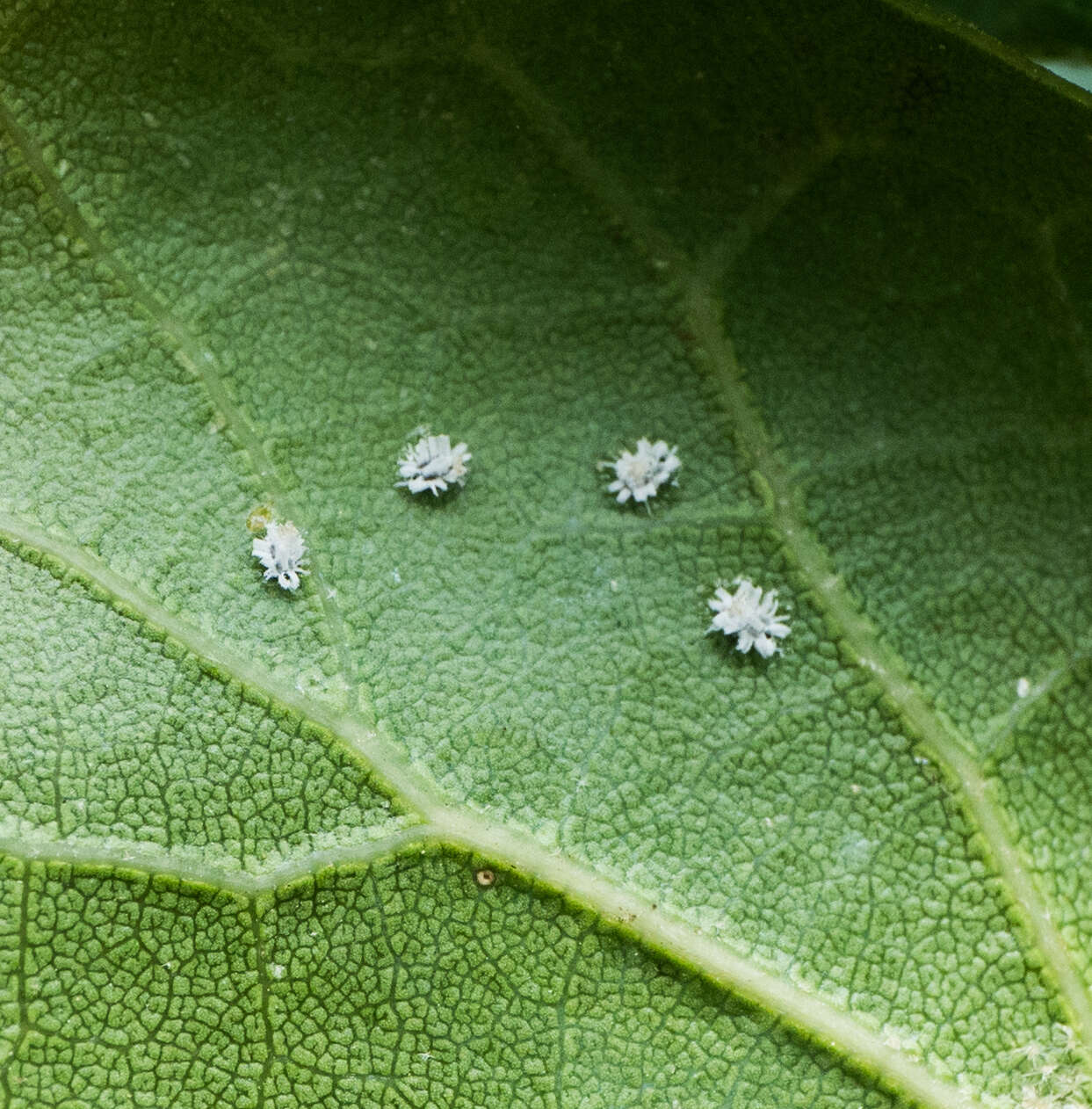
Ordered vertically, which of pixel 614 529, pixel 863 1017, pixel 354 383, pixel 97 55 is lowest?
pixel 863 1017

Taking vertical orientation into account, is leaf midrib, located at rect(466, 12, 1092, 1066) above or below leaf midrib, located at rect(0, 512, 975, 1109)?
above

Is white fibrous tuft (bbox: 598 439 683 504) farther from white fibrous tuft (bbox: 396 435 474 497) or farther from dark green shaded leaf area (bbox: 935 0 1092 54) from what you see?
dark green shaded leaf area (bbox: 935 0 1092 54)

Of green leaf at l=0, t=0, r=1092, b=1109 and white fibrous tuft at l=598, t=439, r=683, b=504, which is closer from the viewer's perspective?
green leaf at l=0, t=0, r=1092, b=1109

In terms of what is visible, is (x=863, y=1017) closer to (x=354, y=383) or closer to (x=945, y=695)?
(x=945, y=695)

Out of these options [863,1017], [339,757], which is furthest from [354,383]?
[863,1017]

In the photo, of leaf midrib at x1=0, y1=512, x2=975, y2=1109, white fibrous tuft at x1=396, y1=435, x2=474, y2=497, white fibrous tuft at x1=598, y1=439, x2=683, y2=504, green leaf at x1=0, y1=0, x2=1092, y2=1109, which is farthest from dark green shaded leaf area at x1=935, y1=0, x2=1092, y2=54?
leaf midrib at x1=0, y1=512, x2=975, y2=1109

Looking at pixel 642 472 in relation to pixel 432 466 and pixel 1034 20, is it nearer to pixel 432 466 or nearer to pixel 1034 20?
pixel 432 466

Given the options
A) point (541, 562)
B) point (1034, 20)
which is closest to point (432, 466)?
point (541, 562)
